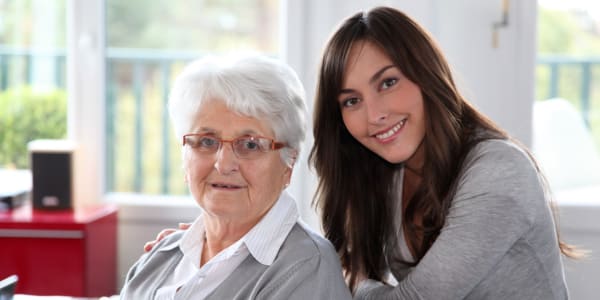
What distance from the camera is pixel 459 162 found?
1.97 meters

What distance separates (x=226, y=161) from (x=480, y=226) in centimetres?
61

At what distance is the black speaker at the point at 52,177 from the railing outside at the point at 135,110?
1.21 feet

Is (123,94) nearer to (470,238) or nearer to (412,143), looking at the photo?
(412,143)

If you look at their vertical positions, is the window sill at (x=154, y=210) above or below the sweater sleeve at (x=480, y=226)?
below

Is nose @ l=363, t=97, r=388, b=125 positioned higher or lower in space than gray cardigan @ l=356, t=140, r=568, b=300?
higher

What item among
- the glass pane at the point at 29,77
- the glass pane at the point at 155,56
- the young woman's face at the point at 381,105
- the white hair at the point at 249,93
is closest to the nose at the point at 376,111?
the young woman's face at the point at 381,105

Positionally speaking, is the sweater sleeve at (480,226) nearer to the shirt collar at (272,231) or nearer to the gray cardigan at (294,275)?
the gray cardigan at (294,275)

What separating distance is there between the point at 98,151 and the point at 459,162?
2262mm

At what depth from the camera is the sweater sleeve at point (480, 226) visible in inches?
71.3

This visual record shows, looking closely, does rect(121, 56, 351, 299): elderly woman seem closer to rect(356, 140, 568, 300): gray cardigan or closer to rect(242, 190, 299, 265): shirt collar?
rect(242, 190, 299, 265): shirt collar

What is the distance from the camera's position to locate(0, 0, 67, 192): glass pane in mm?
3904

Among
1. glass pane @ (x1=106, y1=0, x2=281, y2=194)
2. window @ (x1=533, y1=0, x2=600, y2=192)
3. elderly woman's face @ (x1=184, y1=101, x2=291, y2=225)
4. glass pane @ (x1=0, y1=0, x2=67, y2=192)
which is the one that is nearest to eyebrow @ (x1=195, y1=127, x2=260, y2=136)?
elderly woman's face @ (x1=184, y1=101, x2=291, y2=225)

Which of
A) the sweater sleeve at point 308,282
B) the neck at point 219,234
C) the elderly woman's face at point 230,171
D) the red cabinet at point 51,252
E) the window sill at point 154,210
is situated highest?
the elderly woman's face at point 230,171

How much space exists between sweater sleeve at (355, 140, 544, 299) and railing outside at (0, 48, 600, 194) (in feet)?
6.98
